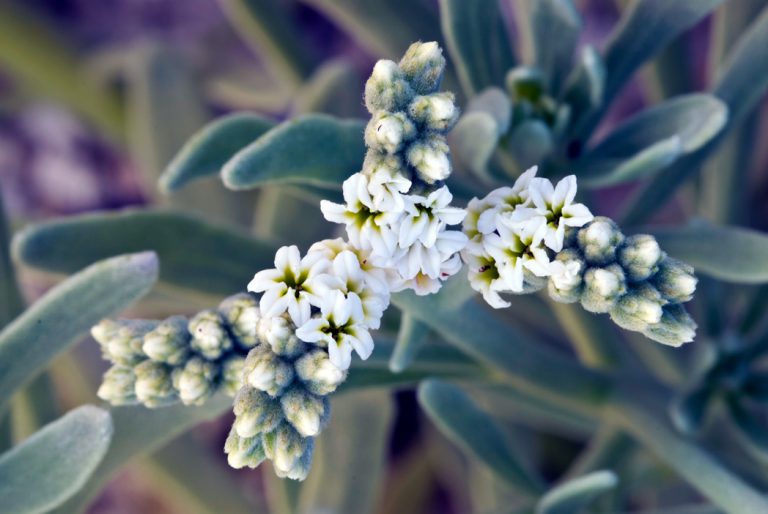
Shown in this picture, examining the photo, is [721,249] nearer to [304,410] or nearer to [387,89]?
[387,89]

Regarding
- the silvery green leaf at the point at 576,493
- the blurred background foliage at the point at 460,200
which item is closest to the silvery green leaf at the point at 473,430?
the blurred background foliage at the point at 460,200

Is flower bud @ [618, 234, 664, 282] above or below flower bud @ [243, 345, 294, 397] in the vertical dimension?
above

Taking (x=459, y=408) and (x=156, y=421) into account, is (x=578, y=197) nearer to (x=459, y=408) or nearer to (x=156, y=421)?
(x=459, y=408)

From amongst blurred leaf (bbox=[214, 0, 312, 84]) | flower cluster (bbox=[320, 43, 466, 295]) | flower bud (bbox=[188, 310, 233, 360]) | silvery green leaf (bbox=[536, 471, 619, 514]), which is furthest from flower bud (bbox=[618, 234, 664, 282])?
blurred leaf (bbox=[214, 0, 312, 84])

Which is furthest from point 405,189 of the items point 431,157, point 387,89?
point 387,89

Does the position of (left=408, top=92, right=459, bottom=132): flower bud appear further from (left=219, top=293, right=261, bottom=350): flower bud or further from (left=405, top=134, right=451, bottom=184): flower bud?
(left=219, top=293, right=261, bottom=350): flower bud

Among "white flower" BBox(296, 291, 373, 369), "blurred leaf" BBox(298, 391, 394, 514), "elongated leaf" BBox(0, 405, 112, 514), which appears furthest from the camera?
"blurred leaf" BBox(298, 391, 394, 514)

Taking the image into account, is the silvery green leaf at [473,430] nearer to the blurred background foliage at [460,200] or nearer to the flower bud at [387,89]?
the blurred background foliage at [460,200]
